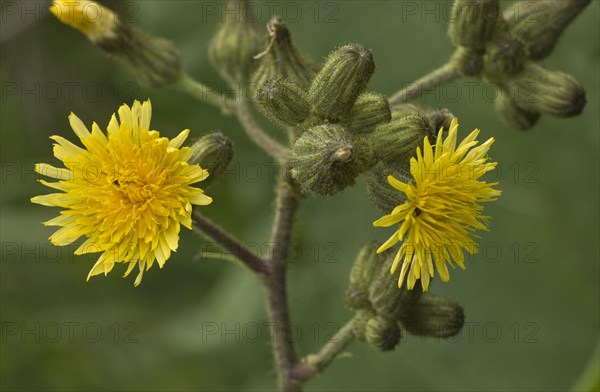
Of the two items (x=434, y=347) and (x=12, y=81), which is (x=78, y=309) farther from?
(x=434, y=347)

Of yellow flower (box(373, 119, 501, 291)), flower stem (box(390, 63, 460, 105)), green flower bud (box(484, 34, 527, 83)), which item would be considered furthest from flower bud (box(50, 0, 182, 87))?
yellow flower (box(373, 119, 501, 291))

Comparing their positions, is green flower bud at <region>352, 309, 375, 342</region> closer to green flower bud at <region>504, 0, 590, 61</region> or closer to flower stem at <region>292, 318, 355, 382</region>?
flower stem at <region>292, 318, 355, 382</region>

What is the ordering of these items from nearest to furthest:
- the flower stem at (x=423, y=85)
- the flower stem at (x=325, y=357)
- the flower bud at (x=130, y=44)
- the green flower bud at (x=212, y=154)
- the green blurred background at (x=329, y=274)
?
1. the green flower bud at (x=212, y=154)
2. the flower stem at (x=325, y=357)
3. the flower stem at (x=423, y=85)
4. the flower bud at (x=130, y=44)
5. the green blurred background at (x=329, y=274)

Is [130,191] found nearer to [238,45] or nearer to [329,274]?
[238,45]

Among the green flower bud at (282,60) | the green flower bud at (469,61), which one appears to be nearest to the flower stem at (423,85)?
the green flower bud at (469,61)

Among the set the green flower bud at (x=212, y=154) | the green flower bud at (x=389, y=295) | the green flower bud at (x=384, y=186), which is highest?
the green flower bud at (x=212, y=154)

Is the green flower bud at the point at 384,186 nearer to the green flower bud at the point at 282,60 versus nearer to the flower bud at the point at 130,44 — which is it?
the green flower bud at the point at 282,60
